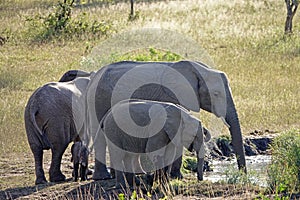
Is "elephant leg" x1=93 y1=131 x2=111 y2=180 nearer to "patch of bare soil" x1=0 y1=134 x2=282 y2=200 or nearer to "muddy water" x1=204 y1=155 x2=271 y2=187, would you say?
"patch of bare soil" x1=0 y1=134 x2=282 y2=200

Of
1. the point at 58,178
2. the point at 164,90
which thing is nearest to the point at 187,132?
the point at 164,90

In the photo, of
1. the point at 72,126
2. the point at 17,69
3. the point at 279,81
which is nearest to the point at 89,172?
the point at 72,126

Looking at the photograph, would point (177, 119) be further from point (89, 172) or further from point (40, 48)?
point (40, 48)

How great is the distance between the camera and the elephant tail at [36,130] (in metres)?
12.5

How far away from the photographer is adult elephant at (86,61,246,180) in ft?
40.6

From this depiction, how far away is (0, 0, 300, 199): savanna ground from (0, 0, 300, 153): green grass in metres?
0.02

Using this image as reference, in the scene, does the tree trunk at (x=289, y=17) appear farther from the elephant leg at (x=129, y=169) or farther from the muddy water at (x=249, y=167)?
the elephant leg at (x=129, y=169)

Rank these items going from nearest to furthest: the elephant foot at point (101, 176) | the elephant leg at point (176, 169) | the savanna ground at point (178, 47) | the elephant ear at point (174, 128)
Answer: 1. the elephant ear at point (174, 128)
2. the elephant leg at point (176, 169)
3. the elephant foot at point (101, 176)
4. the savanna ground at point (178, 47)

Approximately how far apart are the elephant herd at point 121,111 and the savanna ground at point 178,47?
562 millimetres

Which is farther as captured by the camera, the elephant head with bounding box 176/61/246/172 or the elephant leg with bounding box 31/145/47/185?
the elephant leg with bounding box 31/145/47/185

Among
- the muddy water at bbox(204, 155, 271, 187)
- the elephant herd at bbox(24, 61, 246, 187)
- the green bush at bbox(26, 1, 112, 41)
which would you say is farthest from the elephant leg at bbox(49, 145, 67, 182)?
the green bush at bbox(26, 1, 112, 41)

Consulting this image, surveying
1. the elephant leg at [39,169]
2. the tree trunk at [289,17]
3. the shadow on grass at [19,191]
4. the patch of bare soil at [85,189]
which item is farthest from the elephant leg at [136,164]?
the tree trunk at [289,17]

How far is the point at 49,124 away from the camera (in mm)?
12695

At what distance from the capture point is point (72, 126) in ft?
43.5
